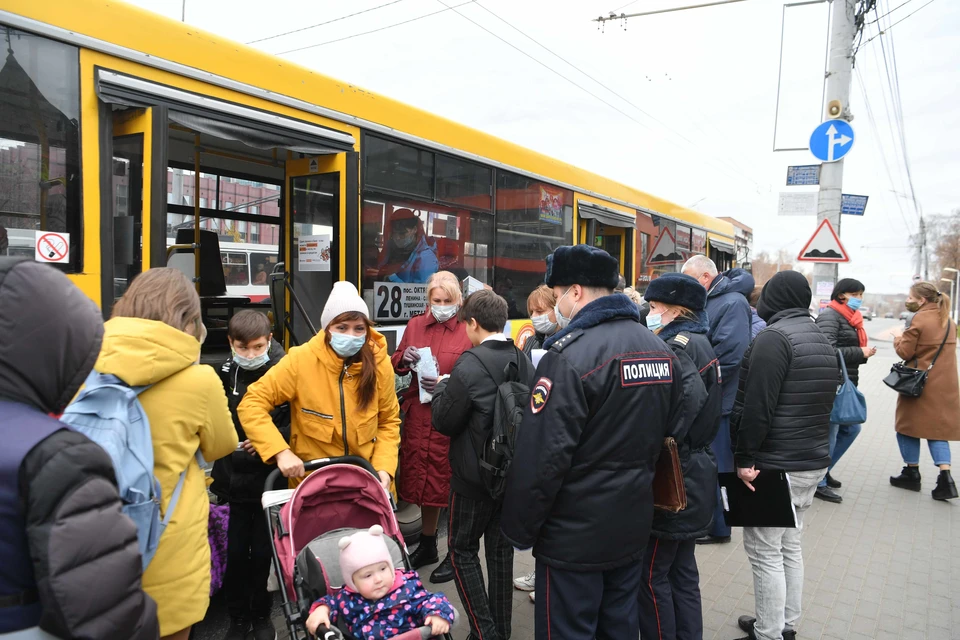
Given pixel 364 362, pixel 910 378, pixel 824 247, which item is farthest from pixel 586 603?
pixel 824 247

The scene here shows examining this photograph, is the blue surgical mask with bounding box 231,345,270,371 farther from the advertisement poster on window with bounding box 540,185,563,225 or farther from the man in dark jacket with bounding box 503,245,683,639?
the advertisement poster on window with bounding box 540,185,563,225

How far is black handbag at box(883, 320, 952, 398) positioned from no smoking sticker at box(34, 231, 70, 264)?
22.7 feet

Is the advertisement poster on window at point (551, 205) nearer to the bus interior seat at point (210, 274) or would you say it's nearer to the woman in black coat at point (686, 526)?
the bus interior seat at point (210, 274)

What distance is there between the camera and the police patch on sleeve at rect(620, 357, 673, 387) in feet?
7.90

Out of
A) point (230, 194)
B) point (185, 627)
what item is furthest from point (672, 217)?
point (185, 627)

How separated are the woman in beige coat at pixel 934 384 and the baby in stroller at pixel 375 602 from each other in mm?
6015

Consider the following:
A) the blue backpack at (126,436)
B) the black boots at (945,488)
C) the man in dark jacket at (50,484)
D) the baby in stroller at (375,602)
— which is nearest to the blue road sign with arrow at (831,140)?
the black boots at (945,488)

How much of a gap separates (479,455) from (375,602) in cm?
93

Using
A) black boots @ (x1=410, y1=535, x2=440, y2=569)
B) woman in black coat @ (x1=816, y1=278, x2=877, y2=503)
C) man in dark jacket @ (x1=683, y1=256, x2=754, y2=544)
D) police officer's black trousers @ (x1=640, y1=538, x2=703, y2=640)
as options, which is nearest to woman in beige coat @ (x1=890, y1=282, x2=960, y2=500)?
woman in black coat @ (x1=816, y1=278, x2=877, y2=503)

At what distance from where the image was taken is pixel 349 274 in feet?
14.8

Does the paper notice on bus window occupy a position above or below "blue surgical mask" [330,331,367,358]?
A: above

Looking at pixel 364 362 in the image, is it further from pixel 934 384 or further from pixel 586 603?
pixel 934 384

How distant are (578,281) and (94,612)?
2000 millimetres

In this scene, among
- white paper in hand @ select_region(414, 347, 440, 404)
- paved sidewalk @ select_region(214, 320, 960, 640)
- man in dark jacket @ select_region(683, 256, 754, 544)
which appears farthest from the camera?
man in dark jacket @ select_region(683, 256, 754, 544)
